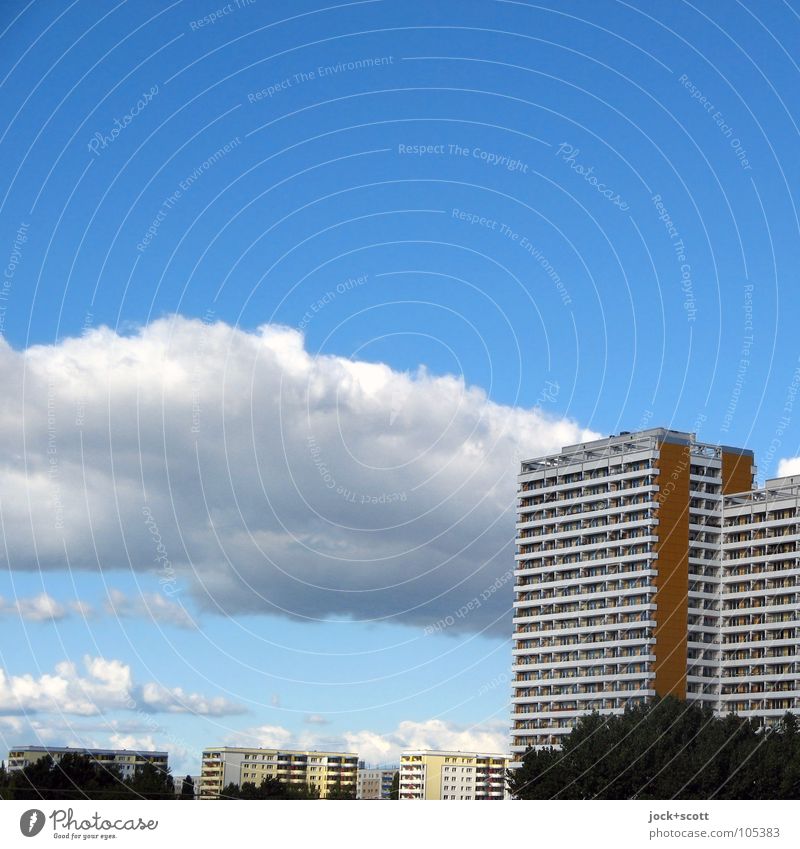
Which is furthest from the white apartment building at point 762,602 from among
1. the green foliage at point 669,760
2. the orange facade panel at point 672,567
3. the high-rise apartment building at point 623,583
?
the green foliage at point 669,760

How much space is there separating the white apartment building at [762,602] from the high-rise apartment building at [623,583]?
1.95 m

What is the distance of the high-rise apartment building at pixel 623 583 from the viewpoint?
15238 cm

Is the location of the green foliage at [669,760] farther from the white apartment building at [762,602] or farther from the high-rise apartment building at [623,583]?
the high-rise apartment building at [623,583]

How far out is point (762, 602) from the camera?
5969 inches

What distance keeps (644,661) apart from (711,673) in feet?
30.4

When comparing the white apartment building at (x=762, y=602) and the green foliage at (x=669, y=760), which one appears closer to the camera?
the green foliage at (x=669, y=760)

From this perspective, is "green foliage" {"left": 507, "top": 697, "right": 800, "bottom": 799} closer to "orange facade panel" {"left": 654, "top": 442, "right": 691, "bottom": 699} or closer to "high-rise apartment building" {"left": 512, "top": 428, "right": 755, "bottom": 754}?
"orange facade panel" {"left": 654, "top": 442, "right": 691, "bottom": 699}

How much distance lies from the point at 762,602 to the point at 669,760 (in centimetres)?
6141

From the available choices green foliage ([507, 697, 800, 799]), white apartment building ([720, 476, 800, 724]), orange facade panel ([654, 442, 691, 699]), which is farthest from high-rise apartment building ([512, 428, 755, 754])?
green foliage ([507, 697, 800, 799])

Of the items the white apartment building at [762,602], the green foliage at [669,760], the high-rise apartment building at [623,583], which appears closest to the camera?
the green foliage at [669,760]

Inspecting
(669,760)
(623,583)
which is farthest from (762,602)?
(669,760)

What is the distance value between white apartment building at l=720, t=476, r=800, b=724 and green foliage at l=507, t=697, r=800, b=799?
140ft

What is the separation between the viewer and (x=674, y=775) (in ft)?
304
